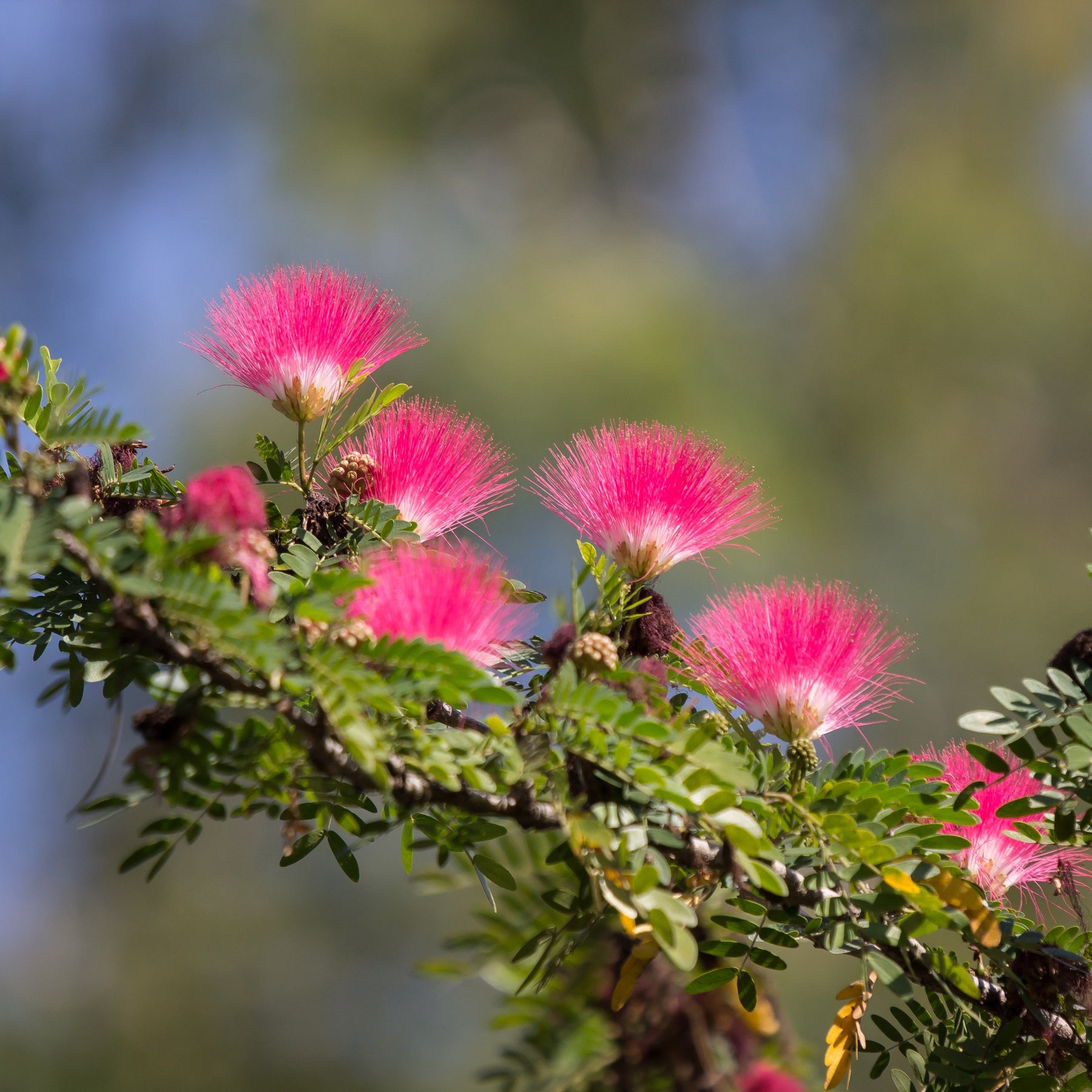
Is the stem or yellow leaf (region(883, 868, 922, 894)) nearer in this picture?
yellow leaf (region(883, 868, 922, 894))

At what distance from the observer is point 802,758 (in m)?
0.85

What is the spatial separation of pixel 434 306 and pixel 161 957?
3847 mm

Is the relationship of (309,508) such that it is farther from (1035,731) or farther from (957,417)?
(957,417)

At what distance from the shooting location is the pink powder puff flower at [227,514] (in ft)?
1.98

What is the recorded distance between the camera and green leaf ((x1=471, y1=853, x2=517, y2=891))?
2.46 ft

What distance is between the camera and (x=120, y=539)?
1.94 ft

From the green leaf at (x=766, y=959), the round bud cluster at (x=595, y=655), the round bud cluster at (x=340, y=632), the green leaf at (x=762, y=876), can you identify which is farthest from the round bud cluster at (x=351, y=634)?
the green leaf at (x=766, y=959)

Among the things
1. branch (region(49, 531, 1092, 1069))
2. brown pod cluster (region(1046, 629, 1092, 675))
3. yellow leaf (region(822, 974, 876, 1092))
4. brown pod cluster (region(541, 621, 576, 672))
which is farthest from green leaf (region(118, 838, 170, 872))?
brown pod cluster (region(1046, 629, 1092, 675))

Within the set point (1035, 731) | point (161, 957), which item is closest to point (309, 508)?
point (1035, 731)

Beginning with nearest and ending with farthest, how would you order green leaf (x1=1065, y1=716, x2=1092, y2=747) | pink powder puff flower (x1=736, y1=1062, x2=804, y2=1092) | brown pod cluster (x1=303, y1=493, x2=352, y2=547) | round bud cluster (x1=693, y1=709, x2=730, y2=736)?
pink powder puff flower (x1=736, y1=1062, x2=804, y2=1092), green leaf (x1=1065, y1=716, x2=1092, y2=747), round bud cluster (x1=693, y1=709, x2=730, y2=736), brown pod cluster (x1=303, y1=493, x2=352, y2=547)

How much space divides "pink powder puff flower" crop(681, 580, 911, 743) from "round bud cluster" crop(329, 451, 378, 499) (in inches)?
12.0

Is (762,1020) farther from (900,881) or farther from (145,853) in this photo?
(145,853)

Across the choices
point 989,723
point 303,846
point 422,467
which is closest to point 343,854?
point 303,846

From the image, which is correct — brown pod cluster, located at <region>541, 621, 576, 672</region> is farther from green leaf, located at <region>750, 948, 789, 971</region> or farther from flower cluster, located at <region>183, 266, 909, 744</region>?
green leaf, located at <region>750, 948, 789, 971</region>
